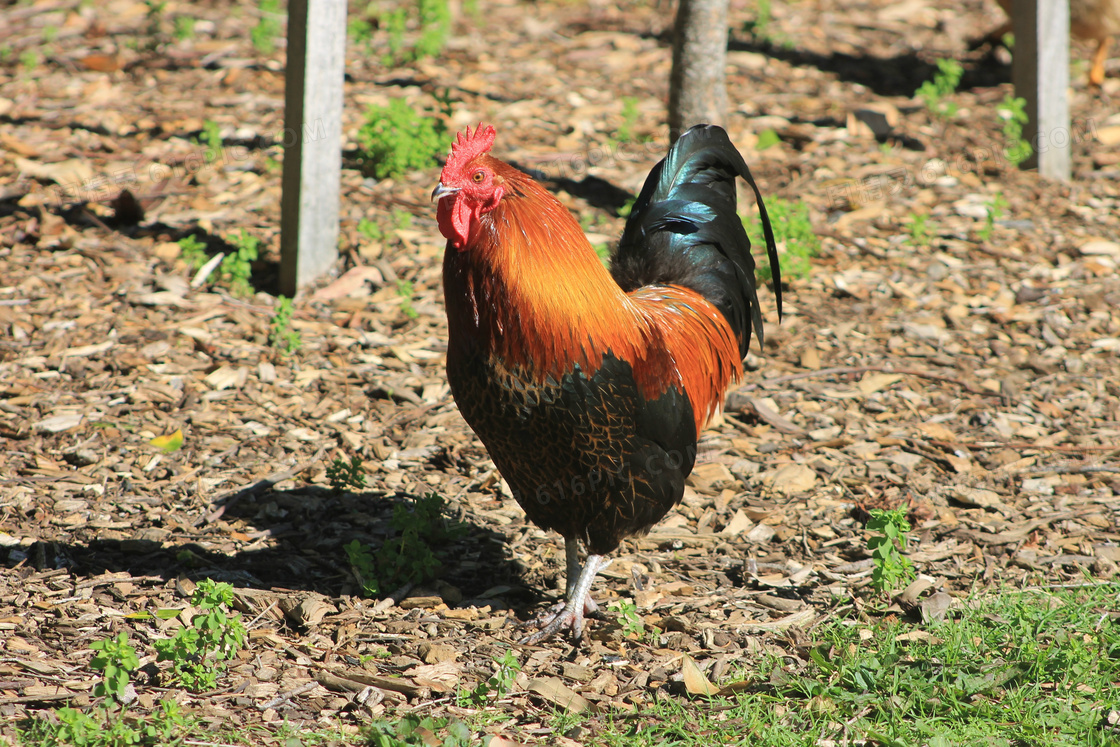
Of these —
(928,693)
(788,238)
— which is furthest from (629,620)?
(788,238)

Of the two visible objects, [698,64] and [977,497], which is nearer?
[977,497]

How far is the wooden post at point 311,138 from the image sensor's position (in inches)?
207

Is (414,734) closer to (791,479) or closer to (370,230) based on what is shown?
(791,479)

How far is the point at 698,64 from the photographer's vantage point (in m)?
6.47

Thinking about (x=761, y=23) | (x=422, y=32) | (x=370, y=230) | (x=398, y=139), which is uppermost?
(x=761, y=23)

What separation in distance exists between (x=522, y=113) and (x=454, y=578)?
202 inches

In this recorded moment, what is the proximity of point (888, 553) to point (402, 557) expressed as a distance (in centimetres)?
201

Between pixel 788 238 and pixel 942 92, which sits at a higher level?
pixel 942 92

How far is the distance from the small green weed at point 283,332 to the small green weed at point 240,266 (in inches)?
18.3

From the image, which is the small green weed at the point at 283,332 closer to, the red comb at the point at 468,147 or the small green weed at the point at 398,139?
the small green weed at the point at 398,139

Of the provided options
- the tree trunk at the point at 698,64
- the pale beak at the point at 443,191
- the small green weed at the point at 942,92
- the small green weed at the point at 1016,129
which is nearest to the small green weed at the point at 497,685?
the pale beak at the point at 443,191

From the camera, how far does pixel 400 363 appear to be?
5.42 meters

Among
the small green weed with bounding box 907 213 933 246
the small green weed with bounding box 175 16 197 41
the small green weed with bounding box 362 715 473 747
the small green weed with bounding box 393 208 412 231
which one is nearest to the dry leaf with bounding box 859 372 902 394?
the small green weed with bounding box 907 213 933 246

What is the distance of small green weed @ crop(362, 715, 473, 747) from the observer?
9.29ft
